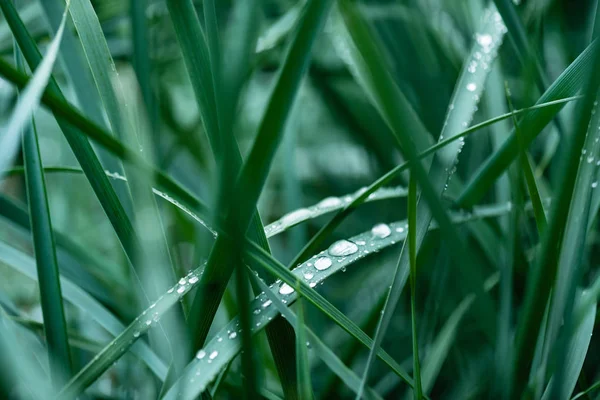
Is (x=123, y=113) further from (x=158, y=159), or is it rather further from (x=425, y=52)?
(x=425, y=52)

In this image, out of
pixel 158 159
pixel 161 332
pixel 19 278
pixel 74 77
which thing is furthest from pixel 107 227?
pixel 161 332

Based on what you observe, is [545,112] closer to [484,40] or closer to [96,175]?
[484,40]

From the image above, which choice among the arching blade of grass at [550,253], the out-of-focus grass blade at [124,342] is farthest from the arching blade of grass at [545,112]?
the out-of-focus grass blade at [124,342]

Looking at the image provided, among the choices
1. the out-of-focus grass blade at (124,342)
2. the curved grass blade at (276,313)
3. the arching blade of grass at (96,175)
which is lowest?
the curved grass blade at (276,313)

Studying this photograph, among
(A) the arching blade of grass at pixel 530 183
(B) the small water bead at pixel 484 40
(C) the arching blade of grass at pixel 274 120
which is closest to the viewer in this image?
(C) the arching blade of grass at pixel 274 120

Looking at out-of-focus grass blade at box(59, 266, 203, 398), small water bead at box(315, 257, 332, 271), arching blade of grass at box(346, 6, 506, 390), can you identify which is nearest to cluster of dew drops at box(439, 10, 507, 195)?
arching blade of grass at box(346, 6, 506, 390)

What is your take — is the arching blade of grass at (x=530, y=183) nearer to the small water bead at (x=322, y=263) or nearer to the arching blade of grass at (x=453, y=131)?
the arching blade of grass at (x=453, y=131)
